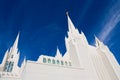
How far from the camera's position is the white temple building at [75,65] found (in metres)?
28.3

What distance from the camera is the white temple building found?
28.3 metres

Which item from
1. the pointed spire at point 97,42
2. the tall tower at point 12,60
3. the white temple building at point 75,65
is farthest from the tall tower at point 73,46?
the tall tower at point 12,60

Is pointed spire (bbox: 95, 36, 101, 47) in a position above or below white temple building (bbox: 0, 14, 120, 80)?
above

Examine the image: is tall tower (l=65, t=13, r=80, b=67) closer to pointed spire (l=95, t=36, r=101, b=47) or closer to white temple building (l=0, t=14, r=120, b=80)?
white temple building (l=0, t=14, r=120, b=80)

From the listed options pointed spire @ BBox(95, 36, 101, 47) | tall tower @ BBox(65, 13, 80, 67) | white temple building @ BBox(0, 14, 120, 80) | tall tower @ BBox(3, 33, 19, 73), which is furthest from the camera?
tall tower @ BBox(3, 33, 19, 73)

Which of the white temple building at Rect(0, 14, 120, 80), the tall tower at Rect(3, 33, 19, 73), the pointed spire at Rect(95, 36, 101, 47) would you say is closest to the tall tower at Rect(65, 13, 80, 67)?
the white temple building at Rect(0, 14, 120, 80)

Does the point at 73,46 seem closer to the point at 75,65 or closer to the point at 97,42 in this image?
the point at 75,65

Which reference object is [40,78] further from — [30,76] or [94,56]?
[94,56]

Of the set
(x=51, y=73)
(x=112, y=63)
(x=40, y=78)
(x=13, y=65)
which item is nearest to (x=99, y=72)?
(x=112, y=63)

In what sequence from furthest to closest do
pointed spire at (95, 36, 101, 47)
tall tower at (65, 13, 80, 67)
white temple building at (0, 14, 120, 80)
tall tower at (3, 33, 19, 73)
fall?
1. tall tower at (3, 33, 19, 73)
2. pointed spire at (95, 36, 101, 47)
3. tall tower at (65, 13, 80, 67)
4. white temple building at (0, 14, 120, 80)

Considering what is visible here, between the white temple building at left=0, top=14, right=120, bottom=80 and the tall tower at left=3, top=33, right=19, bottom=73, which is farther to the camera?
the tall tower at left=3, top=33, right=19, bottom=73

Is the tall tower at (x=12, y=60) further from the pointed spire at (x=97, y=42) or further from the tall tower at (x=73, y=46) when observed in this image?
the pointed spire at (x=97, y=42)

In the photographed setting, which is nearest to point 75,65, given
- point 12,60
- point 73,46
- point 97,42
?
point 73,46

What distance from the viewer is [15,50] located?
7062 centimetres
